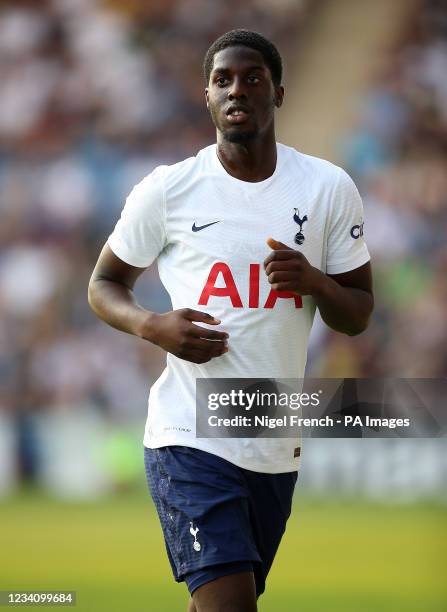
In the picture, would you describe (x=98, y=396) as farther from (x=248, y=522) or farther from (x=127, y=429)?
(x=248, y=522)

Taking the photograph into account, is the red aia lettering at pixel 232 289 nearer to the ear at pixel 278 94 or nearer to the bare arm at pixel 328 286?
the bare arm at pixel 328 286

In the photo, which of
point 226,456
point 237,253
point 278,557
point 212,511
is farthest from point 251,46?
point 278,557

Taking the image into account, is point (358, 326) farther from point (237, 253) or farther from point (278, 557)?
point (278, 557)

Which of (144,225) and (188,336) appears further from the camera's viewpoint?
(144,225)

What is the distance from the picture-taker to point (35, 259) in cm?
985

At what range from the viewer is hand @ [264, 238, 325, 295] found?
2998 millimetres

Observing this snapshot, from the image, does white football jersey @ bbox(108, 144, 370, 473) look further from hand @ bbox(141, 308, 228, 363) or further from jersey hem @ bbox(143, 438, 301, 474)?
hand @ bbox(141, 308, 228, 363)

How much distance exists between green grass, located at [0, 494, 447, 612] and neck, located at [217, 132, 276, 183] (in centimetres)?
291

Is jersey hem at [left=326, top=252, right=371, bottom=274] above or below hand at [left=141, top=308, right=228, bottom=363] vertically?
above

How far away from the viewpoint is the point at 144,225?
3312 millimetres

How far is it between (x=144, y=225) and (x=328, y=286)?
0.59 m

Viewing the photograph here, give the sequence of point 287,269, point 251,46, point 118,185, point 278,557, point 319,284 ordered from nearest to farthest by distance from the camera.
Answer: point 287,269, point 319,284, point 251,46, point 278,557, point 118,185

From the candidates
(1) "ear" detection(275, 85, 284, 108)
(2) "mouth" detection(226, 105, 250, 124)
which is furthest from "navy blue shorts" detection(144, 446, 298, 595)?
(1) "ear" detection(275, 85, 284, 108)

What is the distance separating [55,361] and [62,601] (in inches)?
184
